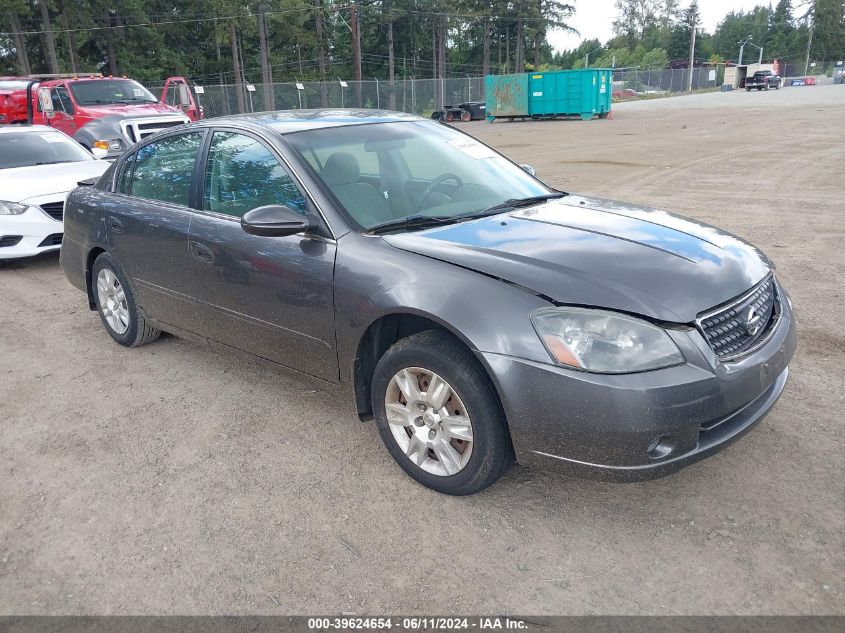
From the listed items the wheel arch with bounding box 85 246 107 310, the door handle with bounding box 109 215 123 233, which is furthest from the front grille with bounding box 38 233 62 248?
the door handle with bounding box 109 215 123 233

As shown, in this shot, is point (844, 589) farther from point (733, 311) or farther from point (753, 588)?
point (733, 311)

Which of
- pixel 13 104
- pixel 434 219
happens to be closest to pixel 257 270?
pixel 434 219

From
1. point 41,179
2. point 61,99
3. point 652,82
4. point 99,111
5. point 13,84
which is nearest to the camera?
point 41,179

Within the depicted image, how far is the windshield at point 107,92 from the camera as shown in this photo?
14.8 meters

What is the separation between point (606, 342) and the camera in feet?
8.59

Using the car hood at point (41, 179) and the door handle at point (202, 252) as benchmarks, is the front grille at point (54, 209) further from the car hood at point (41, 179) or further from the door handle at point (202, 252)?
the door handle at point (202, 252)

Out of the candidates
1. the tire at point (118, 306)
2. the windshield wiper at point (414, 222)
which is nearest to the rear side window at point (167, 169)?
the tire at point (118, 306)

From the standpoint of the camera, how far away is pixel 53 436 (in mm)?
3816

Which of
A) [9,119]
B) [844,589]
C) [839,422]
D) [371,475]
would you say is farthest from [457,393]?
[9,119]

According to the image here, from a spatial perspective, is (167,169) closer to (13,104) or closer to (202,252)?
(202,252)

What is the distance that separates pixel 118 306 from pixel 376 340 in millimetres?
2624

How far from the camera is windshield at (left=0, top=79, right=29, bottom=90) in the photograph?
60.7 ft

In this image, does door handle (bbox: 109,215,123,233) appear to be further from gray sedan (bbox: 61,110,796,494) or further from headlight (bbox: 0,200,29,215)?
headlight (bbox: 0,200,29,215)

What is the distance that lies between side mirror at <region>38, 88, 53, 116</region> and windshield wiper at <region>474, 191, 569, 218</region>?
14074 mm
